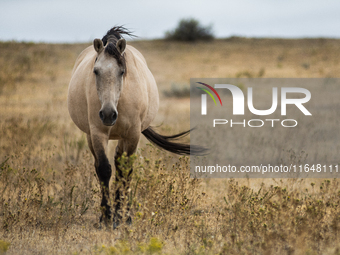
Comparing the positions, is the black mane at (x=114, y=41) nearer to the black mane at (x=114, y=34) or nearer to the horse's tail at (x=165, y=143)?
the black mane at (x=114, y=34)

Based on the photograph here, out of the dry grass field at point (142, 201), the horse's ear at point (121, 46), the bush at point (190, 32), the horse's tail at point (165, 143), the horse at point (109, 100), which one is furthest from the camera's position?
the bush at point (190, 32)

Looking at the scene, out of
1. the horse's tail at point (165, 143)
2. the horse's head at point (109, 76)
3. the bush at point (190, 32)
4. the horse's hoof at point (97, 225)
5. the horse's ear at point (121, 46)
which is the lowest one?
the horse's hoof at point (97, 225)

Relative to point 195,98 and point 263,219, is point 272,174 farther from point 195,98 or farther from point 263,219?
point 195,98

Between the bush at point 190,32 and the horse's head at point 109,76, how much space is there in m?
38.2

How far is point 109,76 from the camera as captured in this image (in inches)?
132

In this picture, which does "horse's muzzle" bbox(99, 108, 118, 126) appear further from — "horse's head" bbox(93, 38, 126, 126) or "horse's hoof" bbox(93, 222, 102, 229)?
"horse's hoof" bbox(93, 222, 102, 229)

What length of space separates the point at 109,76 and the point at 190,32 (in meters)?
39.1

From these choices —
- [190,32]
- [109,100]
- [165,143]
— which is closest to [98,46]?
[109,100]

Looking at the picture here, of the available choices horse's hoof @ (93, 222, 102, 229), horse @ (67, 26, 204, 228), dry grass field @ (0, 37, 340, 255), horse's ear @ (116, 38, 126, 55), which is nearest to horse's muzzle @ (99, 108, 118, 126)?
horse @ (67, 26, 204, 228)

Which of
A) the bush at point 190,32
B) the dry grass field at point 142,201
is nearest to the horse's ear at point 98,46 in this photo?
the dry grass field at point 142,201

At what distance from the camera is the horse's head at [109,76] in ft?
10.6

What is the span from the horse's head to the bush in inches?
1505

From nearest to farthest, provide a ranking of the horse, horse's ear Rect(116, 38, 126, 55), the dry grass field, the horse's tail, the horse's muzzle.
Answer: the dry grass field < the horse's muzzle < the horse < horse's ear Rect(116, 38, 126, 55) < the horse's tail

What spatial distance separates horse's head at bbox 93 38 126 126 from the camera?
10.6 feet
